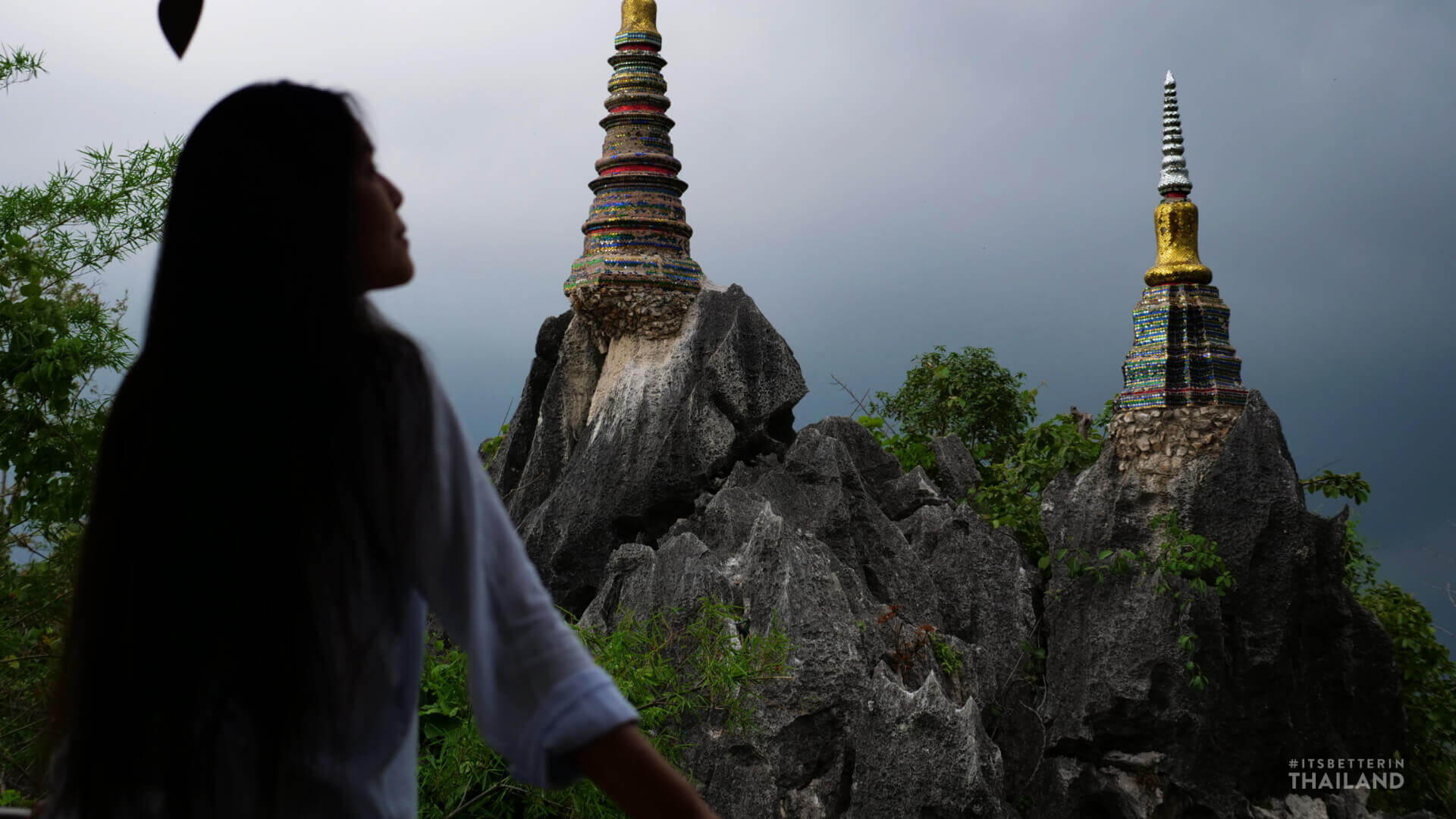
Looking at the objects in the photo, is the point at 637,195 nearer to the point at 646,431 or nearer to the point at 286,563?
the point at 646,431

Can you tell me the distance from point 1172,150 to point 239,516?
31.0ft

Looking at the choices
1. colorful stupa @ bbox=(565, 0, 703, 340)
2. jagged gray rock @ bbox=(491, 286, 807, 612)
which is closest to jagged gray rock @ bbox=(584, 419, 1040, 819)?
jagged gray rock @ bbox=(491, 286, 807, 612)

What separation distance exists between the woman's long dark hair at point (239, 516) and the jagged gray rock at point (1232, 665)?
303 inches

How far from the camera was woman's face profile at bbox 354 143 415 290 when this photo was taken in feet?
4.05

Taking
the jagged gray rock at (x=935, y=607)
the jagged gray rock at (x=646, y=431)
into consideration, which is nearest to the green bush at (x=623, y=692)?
the jagged gray rock at (x=935, y=607)

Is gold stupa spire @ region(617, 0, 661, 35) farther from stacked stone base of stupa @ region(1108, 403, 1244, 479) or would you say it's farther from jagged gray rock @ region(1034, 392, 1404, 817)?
jagged gray rock @ region(1034, 392, 1404, 817)

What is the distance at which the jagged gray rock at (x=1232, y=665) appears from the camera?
8039mm

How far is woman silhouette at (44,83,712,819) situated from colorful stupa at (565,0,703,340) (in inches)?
346

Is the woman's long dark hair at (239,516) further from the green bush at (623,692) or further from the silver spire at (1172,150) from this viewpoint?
the silver spire at (1172,150)

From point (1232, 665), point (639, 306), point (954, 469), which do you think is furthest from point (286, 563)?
point (954, 469)

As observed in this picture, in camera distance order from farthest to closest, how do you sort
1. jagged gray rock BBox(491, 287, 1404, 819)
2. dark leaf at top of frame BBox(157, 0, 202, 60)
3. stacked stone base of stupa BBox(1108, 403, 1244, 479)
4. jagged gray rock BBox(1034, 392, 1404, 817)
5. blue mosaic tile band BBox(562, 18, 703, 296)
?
blue mosaic tile band BBox(562, 18, 703, 296) < stacked stone base of stupa BBox(1108, 403, 1244, 479) < jagged gray rock BBox(1034, 392, 1404, 817) < jagged gray rock BBox(491, 287, 1404, 819) < dark leaf at top of frame BBox(157, 0, 202, 60)

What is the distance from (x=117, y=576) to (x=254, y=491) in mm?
164

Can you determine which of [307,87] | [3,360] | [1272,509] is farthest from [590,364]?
[307,87]

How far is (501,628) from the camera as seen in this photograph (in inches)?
47.2
